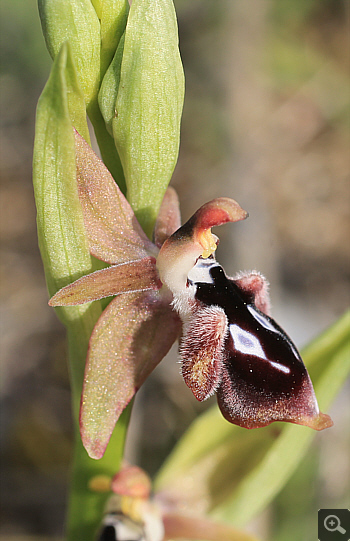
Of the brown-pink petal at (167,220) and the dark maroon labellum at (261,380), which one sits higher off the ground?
the brown-pink petal at (167,220)

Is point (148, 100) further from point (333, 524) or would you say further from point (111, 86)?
point (333, 524)

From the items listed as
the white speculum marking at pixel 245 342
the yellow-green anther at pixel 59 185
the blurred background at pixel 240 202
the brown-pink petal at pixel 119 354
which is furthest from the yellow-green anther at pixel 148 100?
the blurred background at pixel 240 202

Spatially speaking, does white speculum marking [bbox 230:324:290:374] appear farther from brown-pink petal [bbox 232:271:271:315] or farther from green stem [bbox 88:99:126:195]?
green stem [bbox 88:99:126:195]

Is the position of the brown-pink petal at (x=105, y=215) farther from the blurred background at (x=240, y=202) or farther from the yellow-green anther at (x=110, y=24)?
the blurred background at (x=240, y=202)

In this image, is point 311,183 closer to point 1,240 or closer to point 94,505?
point 1,240

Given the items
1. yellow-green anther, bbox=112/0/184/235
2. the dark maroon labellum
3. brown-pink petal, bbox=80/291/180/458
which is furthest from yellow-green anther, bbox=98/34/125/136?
the dark maroon labellum

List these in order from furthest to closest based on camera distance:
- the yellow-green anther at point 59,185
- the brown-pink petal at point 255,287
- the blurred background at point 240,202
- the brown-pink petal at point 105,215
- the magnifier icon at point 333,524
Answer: the blurred background at point 240,202
the magnifier icon at point 333,524
the brown-pink petal at point 255,287
the brown-pink petal at point 105,215
the yellow-green anther at point 59,185

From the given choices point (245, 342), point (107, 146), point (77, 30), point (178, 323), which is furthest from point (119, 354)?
point (77, 30)
